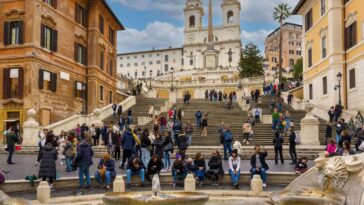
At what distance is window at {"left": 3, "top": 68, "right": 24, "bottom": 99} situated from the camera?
2828 centimetres

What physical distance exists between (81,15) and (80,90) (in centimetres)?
700

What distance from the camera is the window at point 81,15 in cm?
3600

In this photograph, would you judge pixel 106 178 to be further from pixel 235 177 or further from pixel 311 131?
A: pixel 311 131

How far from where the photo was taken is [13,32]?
95.9 feet

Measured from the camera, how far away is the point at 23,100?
28.0 meters

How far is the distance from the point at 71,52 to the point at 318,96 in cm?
2124

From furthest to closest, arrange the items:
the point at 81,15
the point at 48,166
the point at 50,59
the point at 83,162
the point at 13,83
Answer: the point at 81,15, the point at 50,59, the point at 13,83, the point at 83,162, the point at 48,166

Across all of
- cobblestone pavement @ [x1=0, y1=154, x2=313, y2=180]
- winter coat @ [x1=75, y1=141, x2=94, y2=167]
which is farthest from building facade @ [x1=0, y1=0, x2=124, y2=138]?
winter coat @ [x1=75, y1=141, x2=94, y2=167]

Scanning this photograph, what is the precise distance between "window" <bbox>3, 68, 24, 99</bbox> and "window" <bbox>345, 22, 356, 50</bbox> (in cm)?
2350

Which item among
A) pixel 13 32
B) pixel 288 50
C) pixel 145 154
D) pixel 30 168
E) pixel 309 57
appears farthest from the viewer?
pixel 288 50

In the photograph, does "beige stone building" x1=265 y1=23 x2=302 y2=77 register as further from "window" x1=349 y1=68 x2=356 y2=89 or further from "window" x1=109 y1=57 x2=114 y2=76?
"window" x1=349 y1=68 x2=356 y2=89

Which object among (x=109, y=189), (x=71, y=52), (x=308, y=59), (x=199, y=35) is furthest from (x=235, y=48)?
(x=109, y=189)

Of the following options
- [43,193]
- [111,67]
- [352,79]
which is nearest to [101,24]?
[111,67]

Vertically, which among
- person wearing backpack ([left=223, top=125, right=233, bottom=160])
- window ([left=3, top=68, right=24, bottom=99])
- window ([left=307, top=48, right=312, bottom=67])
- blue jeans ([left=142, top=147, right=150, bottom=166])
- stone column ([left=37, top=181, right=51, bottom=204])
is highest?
window ([left=307, top=48, right=312, bottom=67])
